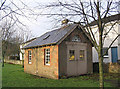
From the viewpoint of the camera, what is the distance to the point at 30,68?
57.2 feet

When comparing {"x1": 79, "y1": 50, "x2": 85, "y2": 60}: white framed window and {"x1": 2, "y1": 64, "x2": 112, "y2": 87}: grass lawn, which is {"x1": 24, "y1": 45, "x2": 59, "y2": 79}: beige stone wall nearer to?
{"x1": 2, "y1": 64, "x2": 112, "y2": 87}: grass lawn

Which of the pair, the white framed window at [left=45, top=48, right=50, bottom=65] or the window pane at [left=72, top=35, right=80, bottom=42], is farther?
the window pane at [left=72, top=35, right=80, bottom=42]

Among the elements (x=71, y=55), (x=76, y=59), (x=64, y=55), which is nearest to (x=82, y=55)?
(x=76, y=59)

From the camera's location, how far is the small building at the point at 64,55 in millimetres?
12859

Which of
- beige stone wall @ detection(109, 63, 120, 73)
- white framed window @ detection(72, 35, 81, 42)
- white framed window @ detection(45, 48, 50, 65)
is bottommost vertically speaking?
beige stone wall @ detection(109, 63, 120, 73)

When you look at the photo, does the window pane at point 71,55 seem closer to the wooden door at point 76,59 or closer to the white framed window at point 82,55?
the wooden door at point 76,59

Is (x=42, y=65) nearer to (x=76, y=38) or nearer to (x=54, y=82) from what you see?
(x=54, y=82)

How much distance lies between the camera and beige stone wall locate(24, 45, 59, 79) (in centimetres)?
1289

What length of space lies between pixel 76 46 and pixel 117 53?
8014mm

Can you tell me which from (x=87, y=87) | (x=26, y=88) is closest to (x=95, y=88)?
(x=87, y=87)

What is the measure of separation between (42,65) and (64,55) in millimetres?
3271

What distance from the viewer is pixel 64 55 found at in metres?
13.2

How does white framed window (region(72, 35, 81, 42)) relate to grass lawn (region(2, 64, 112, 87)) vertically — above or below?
above

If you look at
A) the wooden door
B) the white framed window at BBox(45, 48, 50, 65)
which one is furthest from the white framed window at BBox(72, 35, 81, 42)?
the white framed window at BBox(45, 48, 50, 65)
